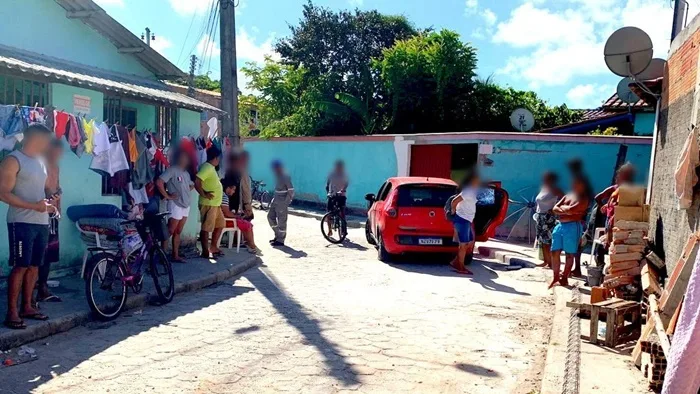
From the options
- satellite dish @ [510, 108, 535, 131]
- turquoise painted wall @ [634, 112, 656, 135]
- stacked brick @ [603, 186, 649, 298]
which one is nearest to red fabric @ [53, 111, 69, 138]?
stacked brick @ [603, 186, 649, 298]

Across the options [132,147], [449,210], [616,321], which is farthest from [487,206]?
[132,147]

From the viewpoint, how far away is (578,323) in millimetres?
6441

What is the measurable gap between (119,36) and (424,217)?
20.3ft

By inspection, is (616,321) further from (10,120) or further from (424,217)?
(10,120)

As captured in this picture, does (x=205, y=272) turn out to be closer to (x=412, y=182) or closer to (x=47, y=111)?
(x=47, y=111)

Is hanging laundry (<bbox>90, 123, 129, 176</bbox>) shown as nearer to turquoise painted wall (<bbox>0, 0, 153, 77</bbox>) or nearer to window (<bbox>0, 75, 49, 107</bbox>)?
window (<bbox>0, 75, 49, 107</bbox>)

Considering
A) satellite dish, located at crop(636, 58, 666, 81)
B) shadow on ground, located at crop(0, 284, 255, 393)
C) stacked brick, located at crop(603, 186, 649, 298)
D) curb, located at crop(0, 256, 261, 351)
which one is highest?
satellite dish, located at crop(636, 58, 666, 81)

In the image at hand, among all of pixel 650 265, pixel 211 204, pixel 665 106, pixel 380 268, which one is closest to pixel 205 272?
pixel 211 204

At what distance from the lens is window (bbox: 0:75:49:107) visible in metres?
7.30

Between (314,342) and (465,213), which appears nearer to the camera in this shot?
(314,342)

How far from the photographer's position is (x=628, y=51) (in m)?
8.18

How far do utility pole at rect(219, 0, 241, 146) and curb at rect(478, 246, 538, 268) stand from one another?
5582mm

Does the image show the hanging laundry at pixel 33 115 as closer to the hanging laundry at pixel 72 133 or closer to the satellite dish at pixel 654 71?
the hanging laundry at pixel 72 133

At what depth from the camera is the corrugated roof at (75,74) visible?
6.83m
